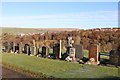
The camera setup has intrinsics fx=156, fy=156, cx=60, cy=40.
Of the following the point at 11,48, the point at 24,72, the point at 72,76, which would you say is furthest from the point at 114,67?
the point at 11,48

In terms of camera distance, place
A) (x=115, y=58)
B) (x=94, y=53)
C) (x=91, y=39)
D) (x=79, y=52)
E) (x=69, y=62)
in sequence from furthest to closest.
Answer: (x=91, y=39), (x=79, y=52), (x=69, y=62), (x=94, y=53), (x=115, y=58)

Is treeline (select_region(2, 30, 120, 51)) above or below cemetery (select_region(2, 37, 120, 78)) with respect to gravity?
above

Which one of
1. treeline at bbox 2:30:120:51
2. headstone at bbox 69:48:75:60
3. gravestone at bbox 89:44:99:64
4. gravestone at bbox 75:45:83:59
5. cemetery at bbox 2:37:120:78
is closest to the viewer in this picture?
cemetery at bbox 2:37:120:78

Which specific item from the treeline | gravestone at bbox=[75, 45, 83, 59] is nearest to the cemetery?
gravestone at bbox=[75, 45, 83, 59]

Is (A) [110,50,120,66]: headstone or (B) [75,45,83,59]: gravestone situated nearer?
(A) [110,50,120,66]: headstone

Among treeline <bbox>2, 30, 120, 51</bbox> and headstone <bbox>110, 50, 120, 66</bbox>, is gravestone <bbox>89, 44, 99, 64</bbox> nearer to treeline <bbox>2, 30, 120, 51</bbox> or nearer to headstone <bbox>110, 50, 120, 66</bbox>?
headstone <bbox>110, 50, 120, 66</bbox>

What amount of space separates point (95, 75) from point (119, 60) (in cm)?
410

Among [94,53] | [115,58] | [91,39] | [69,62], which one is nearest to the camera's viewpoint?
[115,58]

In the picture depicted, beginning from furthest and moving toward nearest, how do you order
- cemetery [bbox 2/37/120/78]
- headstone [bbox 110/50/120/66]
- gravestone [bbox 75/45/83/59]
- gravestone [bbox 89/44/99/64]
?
gravestone [bbox 75/45/83/59] → gravestone [bbox 89/44/99/64] → headstone [bbox 110/50/120/66] → cemetery [bbox 2/37/120/78]

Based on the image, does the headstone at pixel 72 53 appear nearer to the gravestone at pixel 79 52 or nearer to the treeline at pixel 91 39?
the gravestone at pixel 79 52

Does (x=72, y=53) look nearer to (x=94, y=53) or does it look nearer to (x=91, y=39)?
(x=94, y=53)

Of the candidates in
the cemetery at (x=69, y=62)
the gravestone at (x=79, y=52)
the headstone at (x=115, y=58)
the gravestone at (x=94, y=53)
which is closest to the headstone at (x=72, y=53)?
the cemetery at (x=69, y=62)

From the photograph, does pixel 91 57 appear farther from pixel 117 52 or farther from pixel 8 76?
pixel 8 76

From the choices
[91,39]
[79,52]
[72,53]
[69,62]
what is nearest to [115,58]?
[79,52]
